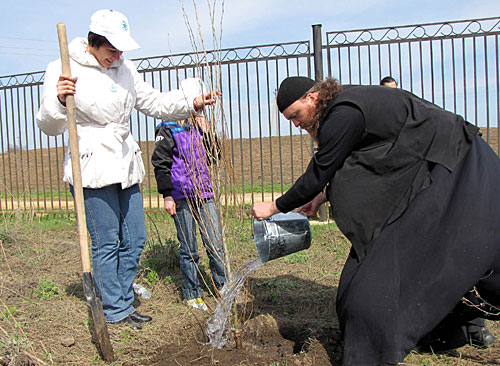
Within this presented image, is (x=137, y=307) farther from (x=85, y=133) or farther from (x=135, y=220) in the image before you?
(x=85, y=133)

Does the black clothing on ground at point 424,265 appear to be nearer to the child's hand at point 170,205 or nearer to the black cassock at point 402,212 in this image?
the black cassock at point 402,212

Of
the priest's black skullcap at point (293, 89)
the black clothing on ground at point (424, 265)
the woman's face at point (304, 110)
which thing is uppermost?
the priest's black skullcap at point (293, 89)

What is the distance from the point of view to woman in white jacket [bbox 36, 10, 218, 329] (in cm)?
286

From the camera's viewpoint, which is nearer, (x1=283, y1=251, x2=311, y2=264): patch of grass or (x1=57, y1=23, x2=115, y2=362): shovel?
(x1=57, y1=23, x2=115, y2=362): shovel

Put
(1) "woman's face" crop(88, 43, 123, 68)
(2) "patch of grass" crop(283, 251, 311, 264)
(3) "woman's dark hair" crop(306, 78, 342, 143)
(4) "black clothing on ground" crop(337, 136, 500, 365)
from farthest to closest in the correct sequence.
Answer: (2) "patch of grass" crop(283, 251, 311, 264)
(1) "woman's face" crop(88, 43, 123, 68)
(3) "woman's dark hair" crop(306, 78, 342, 143)
(4) "black clothing on ground" crop(337, 136, 500, 365)

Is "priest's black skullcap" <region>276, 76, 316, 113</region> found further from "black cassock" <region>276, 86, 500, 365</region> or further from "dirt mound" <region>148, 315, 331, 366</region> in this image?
"dirt mound" <region>148, 315, 331, 366</region>

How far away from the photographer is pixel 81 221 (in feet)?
9.00

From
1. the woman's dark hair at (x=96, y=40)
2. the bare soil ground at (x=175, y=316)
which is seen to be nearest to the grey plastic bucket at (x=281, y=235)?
the bare soil ground at (x=175, y=316)

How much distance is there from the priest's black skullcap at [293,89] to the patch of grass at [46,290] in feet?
8.67

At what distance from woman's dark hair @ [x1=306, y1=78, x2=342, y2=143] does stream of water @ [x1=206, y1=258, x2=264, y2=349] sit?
3.26 ft

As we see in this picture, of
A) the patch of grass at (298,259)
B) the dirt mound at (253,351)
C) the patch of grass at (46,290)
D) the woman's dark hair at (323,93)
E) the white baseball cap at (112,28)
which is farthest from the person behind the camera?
the patch of grass at (298,259)

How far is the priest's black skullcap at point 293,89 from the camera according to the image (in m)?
2.40

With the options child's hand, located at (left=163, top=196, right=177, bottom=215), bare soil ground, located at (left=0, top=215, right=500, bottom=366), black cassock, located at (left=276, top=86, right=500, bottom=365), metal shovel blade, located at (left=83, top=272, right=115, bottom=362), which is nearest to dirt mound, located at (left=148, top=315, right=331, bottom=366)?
bare soil ground, located at (left=0, top=215, right=500, bottom=366)

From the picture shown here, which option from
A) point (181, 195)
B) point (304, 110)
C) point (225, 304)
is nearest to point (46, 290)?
point (181, 195)
